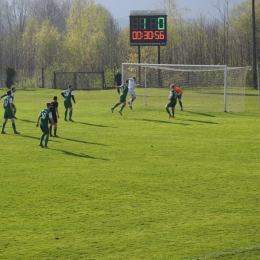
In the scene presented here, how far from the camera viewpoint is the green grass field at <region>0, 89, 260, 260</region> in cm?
1208

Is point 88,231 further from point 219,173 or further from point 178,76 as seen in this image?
point 178,76

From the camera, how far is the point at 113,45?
302ft

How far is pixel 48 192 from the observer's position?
54.0 ft

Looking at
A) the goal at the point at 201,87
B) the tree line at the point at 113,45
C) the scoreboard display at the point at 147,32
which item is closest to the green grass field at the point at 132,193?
the goal at the point at 201,87

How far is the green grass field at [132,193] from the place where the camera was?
476 inches

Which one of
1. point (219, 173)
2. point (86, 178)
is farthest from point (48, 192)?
point (219, 173)

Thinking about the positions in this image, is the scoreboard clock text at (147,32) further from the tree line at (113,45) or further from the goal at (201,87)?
the tree line at (113,45)

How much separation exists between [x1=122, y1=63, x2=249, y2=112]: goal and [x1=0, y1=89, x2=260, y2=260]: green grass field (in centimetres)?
951

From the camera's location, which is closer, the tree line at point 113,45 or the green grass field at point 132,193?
the green grass field at point 132,193

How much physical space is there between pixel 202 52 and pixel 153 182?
184ft

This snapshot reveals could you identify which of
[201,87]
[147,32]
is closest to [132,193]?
[201,87]

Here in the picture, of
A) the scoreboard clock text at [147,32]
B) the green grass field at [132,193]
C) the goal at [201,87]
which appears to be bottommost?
the green grass field at [132,193]

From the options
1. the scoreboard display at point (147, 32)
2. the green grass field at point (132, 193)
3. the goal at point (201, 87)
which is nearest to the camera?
the green grass field at point (132, 193)

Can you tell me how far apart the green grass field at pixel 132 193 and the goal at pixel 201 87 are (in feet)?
31.2
